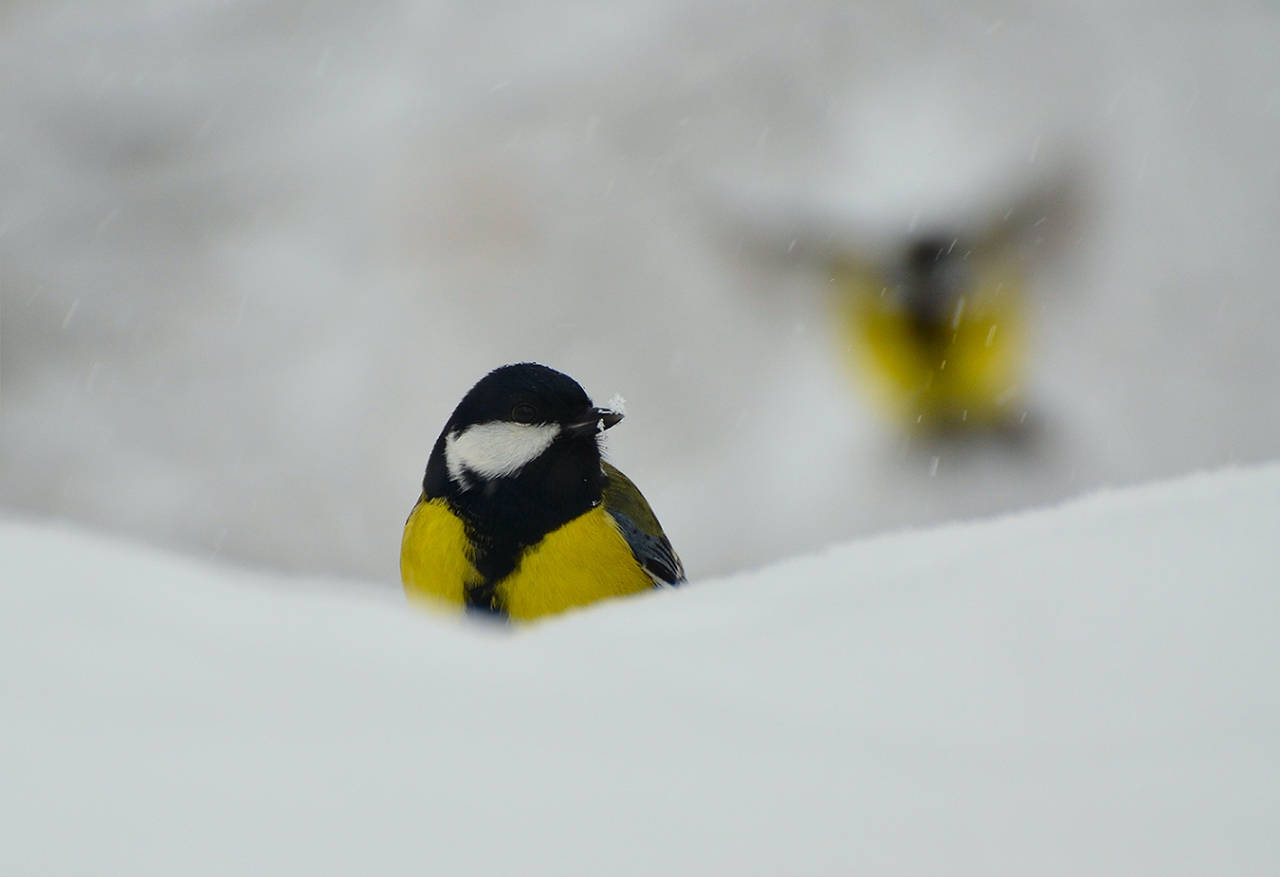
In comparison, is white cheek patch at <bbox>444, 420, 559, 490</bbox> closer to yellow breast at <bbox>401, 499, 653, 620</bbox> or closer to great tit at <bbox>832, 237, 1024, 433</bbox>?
yellow breast at <bbox>401, 499, 653, 620</bbox>

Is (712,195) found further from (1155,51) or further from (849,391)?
(1155,51)

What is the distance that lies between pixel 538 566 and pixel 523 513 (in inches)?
2.6

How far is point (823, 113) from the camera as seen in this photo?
6.16ft

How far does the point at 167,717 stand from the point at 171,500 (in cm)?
205

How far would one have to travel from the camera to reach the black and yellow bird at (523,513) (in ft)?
3.48

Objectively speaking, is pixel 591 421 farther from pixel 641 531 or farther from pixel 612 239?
pixel 612 239

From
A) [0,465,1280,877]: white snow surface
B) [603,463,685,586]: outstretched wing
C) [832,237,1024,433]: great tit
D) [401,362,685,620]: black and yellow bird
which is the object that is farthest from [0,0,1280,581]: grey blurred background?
[0,465,1280,877]: white snow surface

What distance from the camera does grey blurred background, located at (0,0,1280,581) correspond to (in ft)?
5.87

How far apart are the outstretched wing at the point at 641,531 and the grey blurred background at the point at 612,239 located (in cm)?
64

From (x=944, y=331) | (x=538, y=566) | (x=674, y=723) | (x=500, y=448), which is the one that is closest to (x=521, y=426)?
(x=500, y=448)

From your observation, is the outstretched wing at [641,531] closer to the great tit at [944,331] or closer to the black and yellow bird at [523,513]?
the black and yellow bird at [523,513]

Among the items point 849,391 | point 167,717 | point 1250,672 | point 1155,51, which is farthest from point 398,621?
point 1155,51

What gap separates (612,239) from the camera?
2066 millimetres

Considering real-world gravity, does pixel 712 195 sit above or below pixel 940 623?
above
